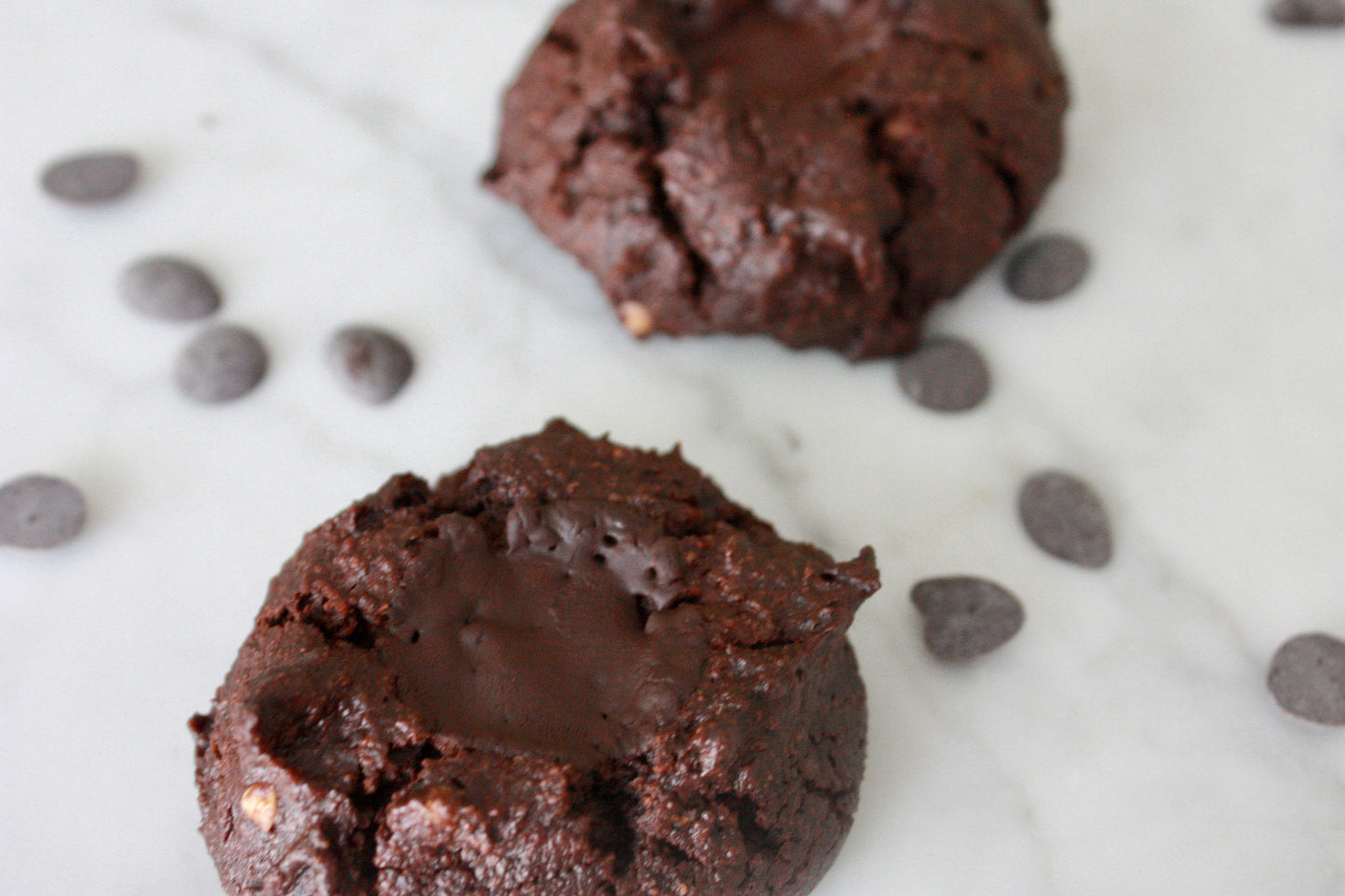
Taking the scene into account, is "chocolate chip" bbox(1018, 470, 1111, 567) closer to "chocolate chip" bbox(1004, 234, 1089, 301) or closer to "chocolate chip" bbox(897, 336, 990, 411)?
"chocolate chip" bbox(897, 336, 990, 411)

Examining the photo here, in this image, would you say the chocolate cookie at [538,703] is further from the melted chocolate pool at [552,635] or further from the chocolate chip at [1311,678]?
the chocolate chip at [1311,678]

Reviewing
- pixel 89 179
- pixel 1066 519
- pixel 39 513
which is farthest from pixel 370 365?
pixel 1066 519

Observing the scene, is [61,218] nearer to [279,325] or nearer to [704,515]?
[279,325]

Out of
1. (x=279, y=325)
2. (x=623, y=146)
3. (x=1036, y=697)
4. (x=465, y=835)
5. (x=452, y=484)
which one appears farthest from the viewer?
(x=279, y=325)

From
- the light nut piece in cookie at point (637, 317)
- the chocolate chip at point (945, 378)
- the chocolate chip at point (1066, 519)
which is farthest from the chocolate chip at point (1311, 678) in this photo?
the light nut piece in cookie at point (637, 317)

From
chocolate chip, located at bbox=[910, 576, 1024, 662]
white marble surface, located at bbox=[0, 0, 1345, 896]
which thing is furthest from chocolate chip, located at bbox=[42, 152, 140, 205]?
chocolate chip, located at bbox=[910, 576, 1024, 662]

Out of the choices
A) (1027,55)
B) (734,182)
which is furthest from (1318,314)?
(734,182)
